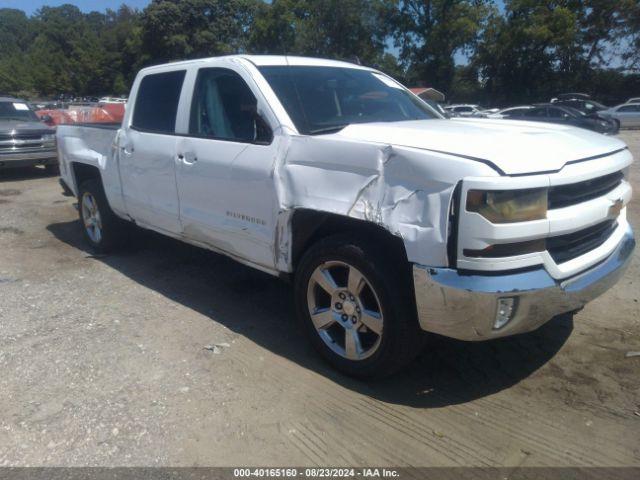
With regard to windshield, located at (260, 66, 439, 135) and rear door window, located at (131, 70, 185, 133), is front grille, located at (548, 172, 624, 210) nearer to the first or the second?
windshield, located at (260, 66, 439, 135)

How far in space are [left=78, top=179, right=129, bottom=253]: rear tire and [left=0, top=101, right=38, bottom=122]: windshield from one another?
7.86 m

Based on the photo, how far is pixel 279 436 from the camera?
2.95 meters

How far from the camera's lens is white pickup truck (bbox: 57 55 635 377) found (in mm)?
2711

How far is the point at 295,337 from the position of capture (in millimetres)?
4078

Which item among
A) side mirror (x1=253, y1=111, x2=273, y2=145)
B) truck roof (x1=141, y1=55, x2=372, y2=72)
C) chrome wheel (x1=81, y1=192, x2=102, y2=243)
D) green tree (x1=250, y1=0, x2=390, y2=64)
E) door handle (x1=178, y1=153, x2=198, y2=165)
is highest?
green tree (x1=250, y1=0, x2=390, y2=64)

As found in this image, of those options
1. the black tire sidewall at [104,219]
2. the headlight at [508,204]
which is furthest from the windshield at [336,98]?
the black tire sidewall at [104,219]

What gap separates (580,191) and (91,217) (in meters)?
4.96

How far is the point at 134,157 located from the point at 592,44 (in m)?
42.0

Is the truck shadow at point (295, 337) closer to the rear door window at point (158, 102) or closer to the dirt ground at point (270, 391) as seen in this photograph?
the dirt ground at point (270, 391)

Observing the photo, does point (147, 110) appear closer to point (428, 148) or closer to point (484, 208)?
point (428, 148)

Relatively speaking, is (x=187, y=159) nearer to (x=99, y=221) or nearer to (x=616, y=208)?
(x=99, y=221)

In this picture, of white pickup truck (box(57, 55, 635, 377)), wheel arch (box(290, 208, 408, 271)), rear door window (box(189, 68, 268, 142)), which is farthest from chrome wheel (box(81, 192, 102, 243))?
wheel arch (box(290, 208, 408, 271))

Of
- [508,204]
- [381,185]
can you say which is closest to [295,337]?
[381,185]

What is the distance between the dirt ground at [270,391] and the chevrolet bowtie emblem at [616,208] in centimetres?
96
